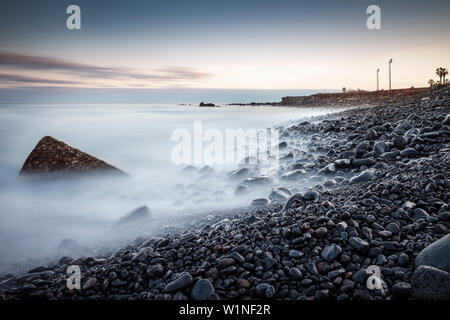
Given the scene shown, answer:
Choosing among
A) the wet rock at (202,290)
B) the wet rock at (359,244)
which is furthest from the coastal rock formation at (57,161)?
the wet rock at (359,244)

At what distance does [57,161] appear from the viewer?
21.5 feet

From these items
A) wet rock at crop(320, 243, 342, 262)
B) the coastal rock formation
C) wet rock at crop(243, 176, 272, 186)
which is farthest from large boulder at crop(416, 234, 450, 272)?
the coastal rock formation

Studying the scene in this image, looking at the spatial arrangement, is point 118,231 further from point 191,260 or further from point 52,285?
point 191,260

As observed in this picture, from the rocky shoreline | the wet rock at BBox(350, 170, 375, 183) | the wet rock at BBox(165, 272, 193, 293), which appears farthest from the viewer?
the wet rock at BBox(350, 170, 375, 183)

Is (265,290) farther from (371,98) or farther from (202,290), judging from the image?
(371,98)

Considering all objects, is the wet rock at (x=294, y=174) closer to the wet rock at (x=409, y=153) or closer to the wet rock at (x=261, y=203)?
→ the wet rock at (x=261, y=203)

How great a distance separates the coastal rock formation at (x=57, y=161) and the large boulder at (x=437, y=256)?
6739mm

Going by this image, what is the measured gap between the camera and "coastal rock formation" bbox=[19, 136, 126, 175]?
6531 millimetres

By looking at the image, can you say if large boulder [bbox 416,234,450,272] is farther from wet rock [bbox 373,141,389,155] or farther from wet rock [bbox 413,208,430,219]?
wet rock [bbox 373,141,389,155]

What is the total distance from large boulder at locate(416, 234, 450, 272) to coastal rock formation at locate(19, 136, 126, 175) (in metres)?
6.74

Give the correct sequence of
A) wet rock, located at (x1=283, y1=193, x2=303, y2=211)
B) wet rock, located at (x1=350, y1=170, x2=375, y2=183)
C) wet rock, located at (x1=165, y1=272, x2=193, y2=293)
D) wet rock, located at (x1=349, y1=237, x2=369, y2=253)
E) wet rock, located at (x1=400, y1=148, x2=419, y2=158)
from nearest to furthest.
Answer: wet rock, located at (x1=165, y1=272, x2=193, y2=293), wet rock, located at (x1=349, y1=237, x2=369, y2=253), wet rock, located at (x1=283, y1=193, x2=303, y2=211), wet rock, located at (x1=350, y1=170, x2=375, y2=183), wet rock, located at (x1=400, y1=148, x2=419, y2=158)

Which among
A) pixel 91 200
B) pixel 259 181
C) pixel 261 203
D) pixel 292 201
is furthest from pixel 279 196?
pixel 91 200

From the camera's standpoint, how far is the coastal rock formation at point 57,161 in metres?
6.53

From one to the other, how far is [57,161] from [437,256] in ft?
24.8
